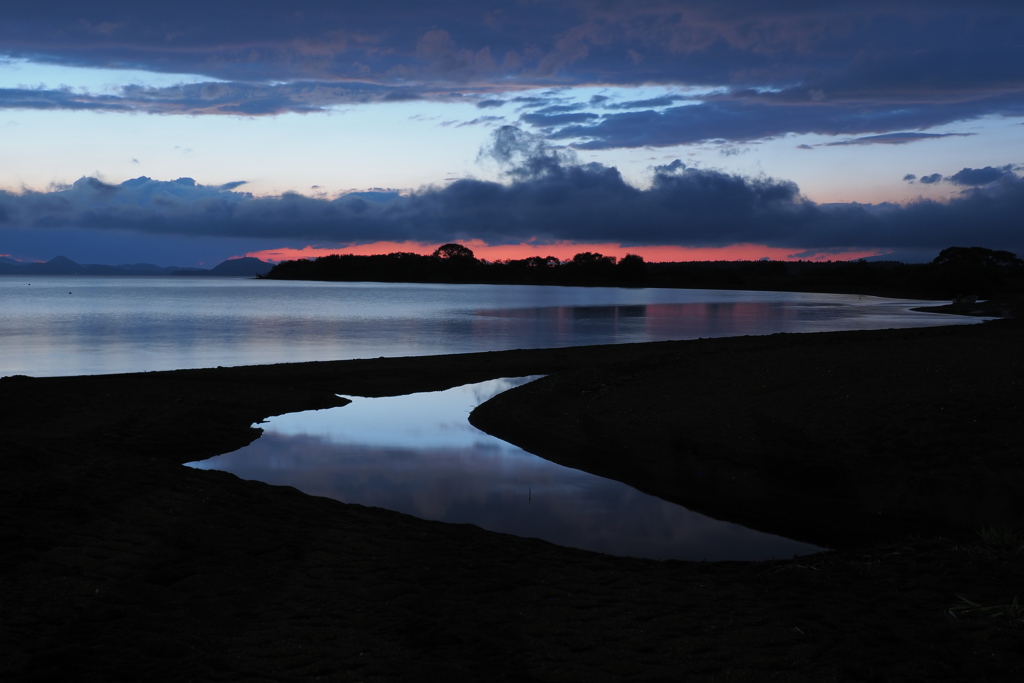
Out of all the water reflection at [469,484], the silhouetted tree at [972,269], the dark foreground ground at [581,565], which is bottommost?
the water reflection at [469,484]

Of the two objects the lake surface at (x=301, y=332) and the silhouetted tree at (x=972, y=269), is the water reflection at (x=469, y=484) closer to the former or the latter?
the lake surface at (x=301, y=332)

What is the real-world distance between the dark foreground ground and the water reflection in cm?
89

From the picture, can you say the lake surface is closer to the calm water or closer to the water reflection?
the calm water

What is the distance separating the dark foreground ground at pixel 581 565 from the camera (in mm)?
6961

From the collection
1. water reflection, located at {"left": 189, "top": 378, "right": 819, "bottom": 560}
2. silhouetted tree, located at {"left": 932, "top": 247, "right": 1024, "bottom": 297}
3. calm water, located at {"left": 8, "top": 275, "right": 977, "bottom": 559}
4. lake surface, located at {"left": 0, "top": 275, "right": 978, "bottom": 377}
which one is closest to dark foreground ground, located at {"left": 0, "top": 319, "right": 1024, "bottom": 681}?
water reflection, located at {"left": 189, "top": 378, "right": 819, "bottom": 560}

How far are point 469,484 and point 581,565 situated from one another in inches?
262

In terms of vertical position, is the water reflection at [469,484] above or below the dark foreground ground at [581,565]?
below

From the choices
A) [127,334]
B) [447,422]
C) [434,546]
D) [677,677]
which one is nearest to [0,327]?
[127,334]

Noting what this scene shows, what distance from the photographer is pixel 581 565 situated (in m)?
10.3

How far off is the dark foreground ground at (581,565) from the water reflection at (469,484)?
894 millimetres

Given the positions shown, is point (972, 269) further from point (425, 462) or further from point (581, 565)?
point (581, 565)

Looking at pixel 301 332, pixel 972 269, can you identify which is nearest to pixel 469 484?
pixel 301 332

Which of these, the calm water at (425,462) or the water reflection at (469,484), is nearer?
the water reflection at (469,484)

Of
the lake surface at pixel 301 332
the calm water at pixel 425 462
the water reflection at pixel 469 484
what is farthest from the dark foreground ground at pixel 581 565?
the lake surface at pixel 301 332
